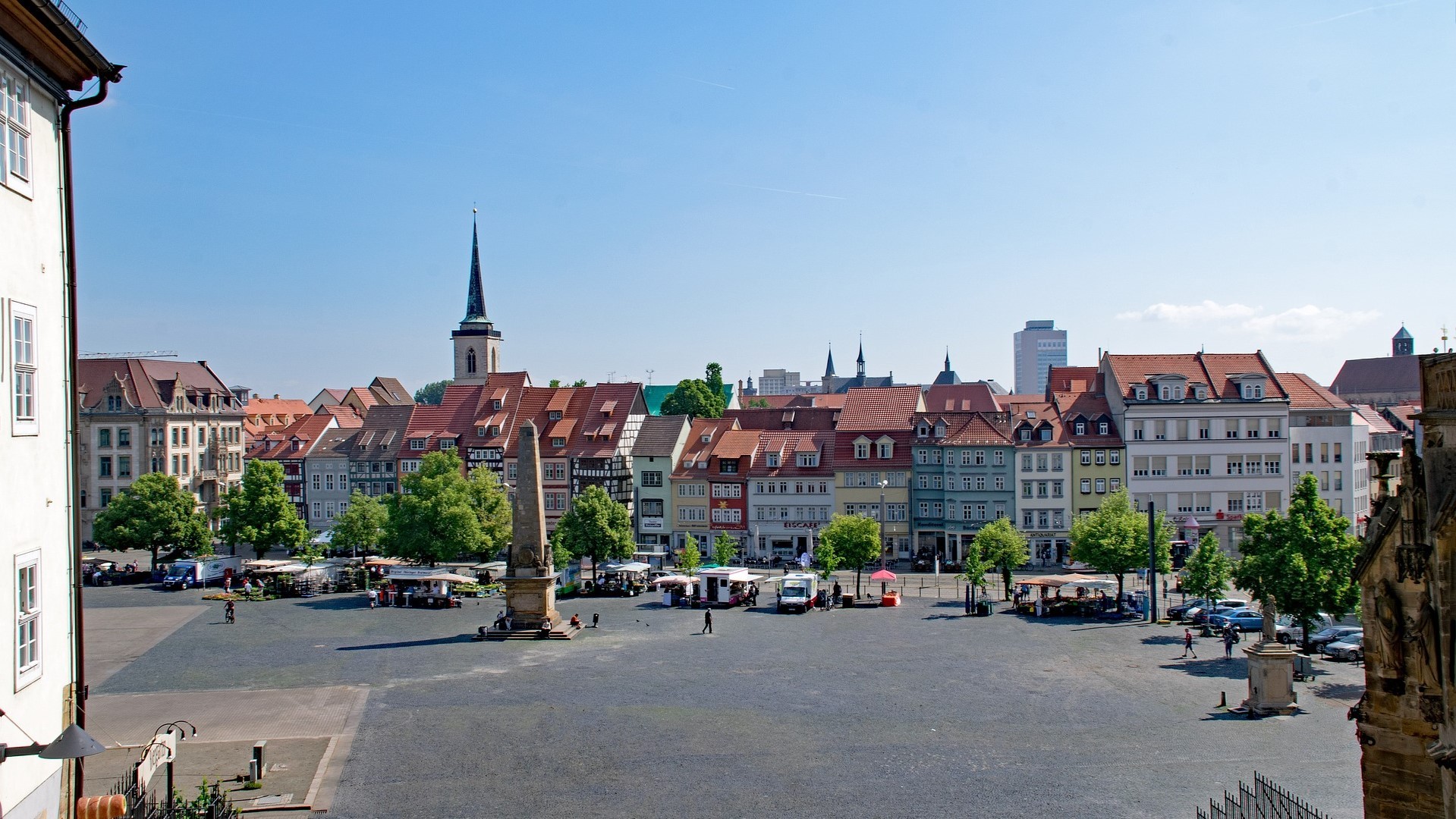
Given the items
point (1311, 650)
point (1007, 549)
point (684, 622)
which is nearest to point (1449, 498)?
point (1311, 650)

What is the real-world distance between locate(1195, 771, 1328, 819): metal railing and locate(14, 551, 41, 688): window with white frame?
17.0 metres

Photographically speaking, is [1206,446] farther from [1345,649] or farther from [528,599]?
[528,599]

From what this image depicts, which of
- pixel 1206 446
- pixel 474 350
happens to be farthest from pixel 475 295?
pixel 1206 446

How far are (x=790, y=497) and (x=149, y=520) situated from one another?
124 ft

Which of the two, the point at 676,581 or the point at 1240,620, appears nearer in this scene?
the point at 1240,620

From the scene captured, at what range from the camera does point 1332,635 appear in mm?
36781

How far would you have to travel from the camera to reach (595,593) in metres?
54.3

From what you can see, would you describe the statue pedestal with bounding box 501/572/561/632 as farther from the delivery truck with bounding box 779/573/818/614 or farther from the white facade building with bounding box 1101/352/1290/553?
the white facade building with bounding box 1101/352/1290/553

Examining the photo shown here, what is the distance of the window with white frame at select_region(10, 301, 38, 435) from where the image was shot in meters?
13.1

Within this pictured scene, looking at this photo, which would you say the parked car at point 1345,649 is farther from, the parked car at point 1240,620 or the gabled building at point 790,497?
the gabled building at point 790,497

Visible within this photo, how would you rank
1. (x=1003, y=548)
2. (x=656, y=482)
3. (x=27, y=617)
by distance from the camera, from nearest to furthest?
1. (x=27, y=617)
2. (x=1003, y=548)
3. (x=656, y=482)

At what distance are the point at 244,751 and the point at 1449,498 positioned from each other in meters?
23.9

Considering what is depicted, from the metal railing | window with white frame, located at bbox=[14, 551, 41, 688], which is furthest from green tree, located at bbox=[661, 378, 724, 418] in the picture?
window with white frame, located at bbox=[14, 551, 41, 688]

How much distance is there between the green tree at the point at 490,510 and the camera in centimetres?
5925
